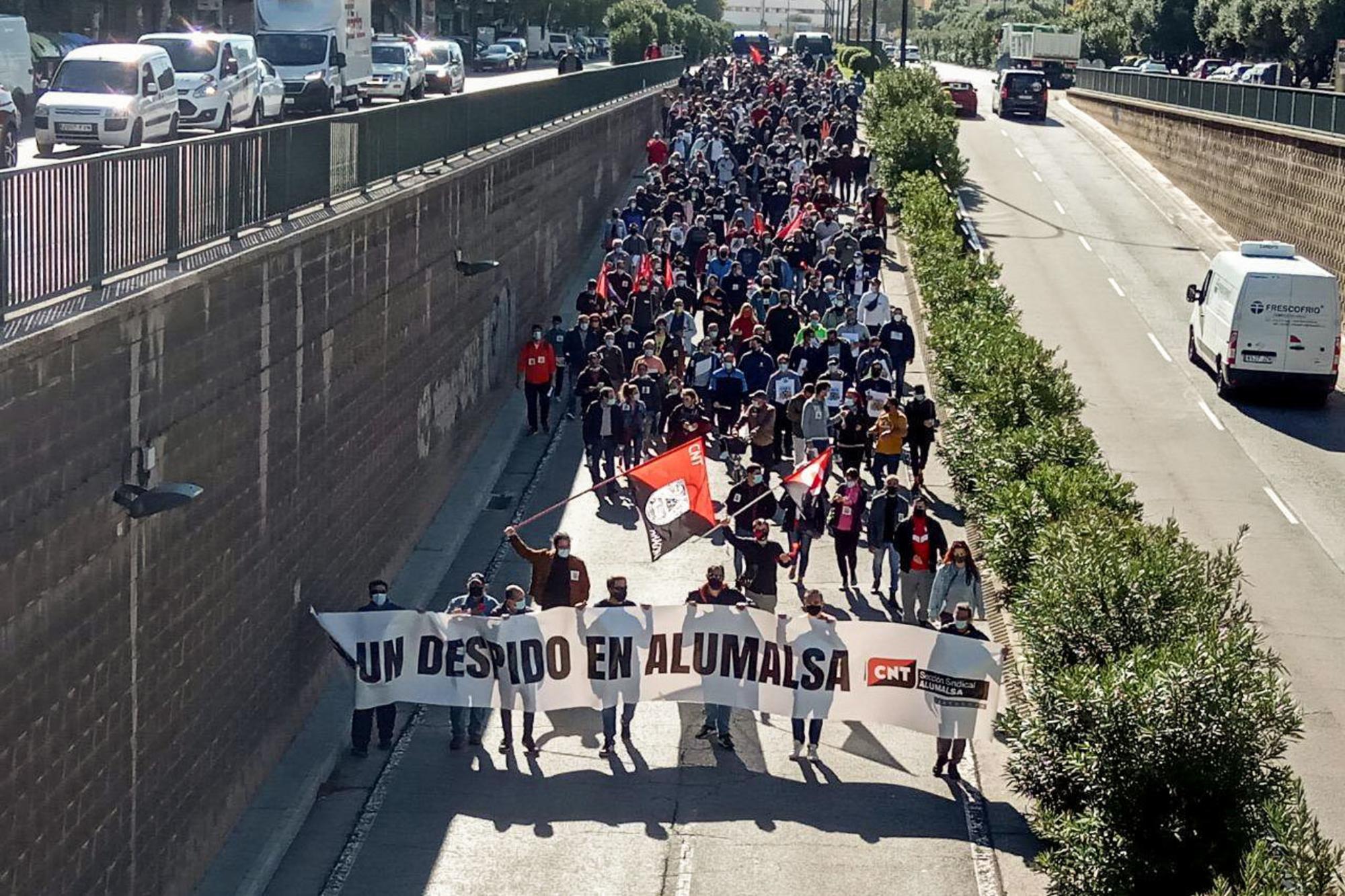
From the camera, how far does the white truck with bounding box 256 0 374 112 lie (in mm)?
39281

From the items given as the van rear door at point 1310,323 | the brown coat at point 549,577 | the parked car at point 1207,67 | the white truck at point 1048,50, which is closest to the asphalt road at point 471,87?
the brown coat at point 549,577

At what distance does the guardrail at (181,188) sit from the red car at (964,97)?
156 ft

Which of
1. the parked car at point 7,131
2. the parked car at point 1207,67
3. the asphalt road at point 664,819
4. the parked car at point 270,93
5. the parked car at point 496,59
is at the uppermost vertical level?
the parked car at point 1207,67

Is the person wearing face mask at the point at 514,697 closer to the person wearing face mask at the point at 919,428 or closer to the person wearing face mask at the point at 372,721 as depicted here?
the person wearing face mask at the point at 372,721

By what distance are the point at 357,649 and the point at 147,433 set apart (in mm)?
3743

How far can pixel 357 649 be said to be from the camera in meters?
15.1

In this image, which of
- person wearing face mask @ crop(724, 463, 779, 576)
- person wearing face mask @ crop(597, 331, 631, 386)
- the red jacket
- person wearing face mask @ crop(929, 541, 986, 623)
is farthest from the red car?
person wearing face mask @ crop(929, 541, 986, 623)

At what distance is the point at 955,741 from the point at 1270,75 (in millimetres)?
59238

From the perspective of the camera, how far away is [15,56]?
3641cm

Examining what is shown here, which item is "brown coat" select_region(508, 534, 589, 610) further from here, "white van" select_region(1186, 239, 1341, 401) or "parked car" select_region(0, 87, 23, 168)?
"white van" select_region(1186, 239, 1341, 401)

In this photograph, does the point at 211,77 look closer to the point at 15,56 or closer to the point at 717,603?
the point at 15,56

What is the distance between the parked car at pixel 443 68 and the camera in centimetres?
5056

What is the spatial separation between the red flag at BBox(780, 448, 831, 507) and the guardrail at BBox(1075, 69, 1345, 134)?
23836 millimetres

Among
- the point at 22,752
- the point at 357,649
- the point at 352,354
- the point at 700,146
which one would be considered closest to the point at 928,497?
the point at 352,354
